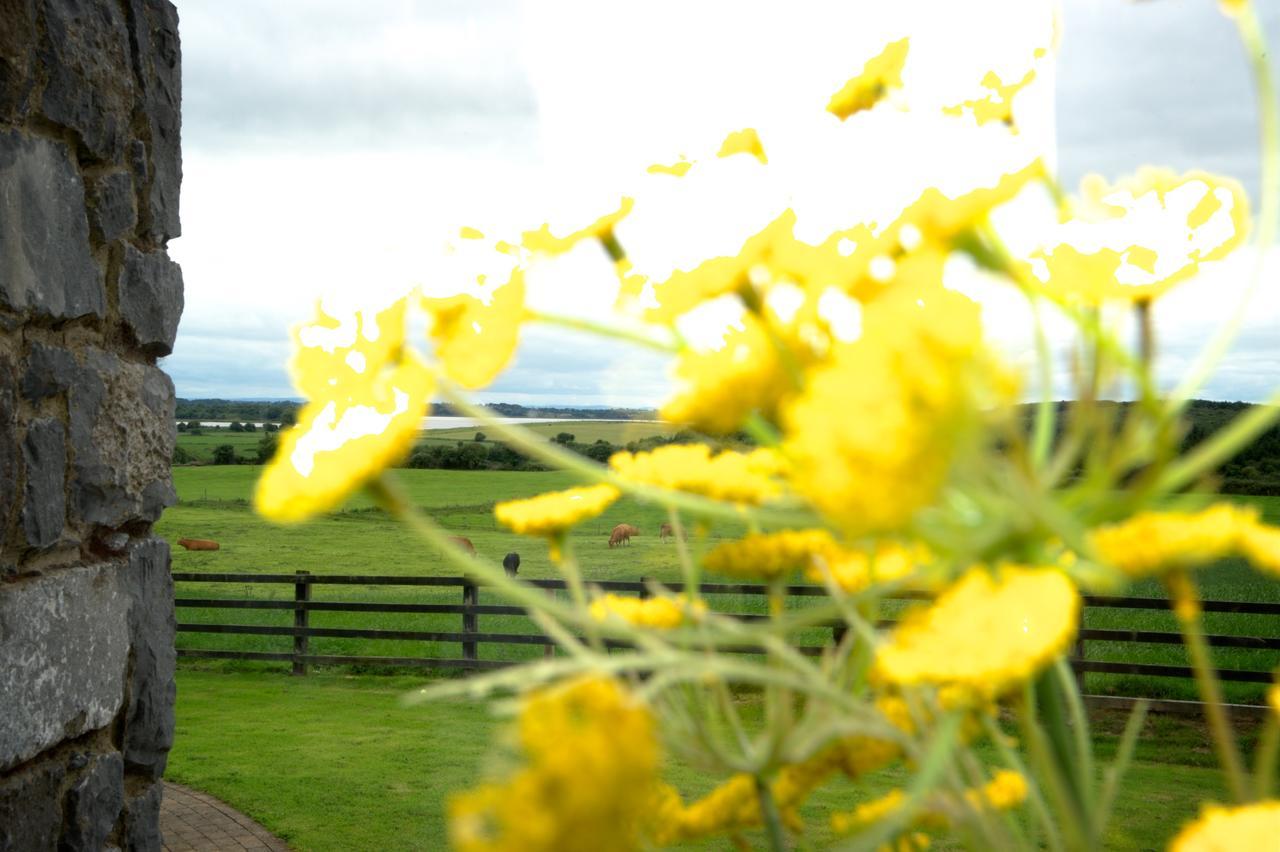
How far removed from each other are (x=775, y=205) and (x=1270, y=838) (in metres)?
0.27

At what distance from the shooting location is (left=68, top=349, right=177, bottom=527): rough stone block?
1.83m

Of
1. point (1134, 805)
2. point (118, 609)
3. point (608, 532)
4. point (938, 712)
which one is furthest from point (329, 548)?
point (938, 712)

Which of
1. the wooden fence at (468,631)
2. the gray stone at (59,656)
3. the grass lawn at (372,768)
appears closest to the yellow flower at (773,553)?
the gray stone at (59,656)

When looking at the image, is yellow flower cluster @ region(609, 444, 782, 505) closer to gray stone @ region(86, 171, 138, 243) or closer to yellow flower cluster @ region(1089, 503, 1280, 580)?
yellow flower cluster @ region(1089, 503, 1280, 580)

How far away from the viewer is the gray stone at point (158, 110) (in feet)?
6.89

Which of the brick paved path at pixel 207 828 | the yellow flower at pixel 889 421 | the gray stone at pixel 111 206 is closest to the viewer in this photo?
the yellow flower at pixel 889 421

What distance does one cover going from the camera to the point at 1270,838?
1.07ft

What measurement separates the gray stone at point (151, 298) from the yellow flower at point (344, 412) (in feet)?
5.78

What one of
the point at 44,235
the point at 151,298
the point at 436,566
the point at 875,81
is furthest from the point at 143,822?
the point at 436,566

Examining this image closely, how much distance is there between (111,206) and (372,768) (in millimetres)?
4504

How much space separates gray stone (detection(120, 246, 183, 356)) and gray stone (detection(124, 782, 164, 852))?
0.90 m

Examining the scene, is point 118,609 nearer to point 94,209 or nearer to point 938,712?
point 94,209

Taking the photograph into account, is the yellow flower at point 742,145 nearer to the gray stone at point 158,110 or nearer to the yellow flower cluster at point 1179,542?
the yellow flower cluster at point 1179,542

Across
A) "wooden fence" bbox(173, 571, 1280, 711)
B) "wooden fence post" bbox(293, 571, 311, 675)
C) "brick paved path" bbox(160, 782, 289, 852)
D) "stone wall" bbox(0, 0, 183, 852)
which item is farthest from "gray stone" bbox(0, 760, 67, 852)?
"wooden fence post" bbox(293, 571, 311, 675)
